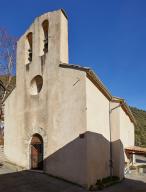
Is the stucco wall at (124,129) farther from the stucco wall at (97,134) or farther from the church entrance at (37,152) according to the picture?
the church entrance at (37,152)

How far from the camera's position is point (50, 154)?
15.3m

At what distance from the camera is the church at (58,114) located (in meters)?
14.3

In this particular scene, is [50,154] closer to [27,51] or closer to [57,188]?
[57,188]

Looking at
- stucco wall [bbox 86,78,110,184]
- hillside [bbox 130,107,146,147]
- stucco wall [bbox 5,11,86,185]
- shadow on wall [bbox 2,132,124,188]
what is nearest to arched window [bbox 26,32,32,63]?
stucco wall [bbox 5,11,86,185]

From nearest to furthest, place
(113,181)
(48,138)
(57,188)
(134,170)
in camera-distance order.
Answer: (57,188) < (48,138) < (113,181) < (134,170)

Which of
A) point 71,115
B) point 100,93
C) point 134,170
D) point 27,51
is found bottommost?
point 134,170

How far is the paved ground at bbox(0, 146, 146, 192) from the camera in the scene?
12.5 meters

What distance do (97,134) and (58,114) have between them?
101 inches

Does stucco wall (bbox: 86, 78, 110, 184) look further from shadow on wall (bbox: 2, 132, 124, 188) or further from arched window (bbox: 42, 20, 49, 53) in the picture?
arched window (bbox: 42, 20, 49, 53)

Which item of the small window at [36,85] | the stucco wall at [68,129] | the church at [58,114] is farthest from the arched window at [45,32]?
the stucco wall at [68,129]

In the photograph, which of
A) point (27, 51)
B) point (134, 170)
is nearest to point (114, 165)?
point (134, 170)

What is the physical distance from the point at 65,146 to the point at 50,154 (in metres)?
1.21

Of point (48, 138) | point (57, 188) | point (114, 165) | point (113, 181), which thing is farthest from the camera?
point (114, 165)

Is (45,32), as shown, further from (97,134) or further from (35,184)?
(35,184)
